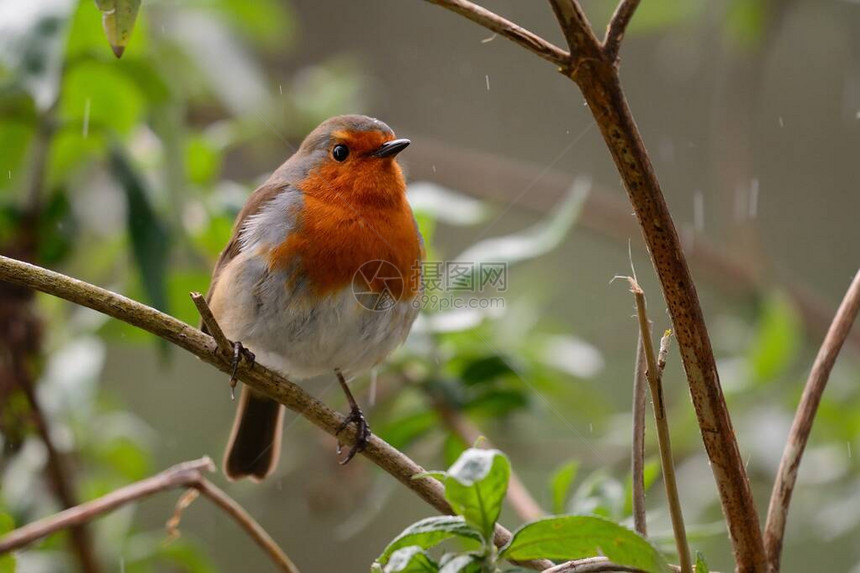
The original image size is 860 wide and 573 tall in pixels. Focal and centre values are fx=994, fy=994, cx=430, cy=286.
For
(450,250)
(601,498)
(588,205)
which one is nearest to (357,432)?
(601,498)

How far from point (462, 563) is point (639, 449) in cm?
35

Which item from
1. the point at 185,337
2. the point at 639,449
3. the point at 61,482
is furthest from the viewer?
the point at 61,482

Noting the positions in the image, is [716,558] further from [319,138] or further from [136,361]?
[136,361]

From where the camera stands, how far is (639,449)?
53.2 inches

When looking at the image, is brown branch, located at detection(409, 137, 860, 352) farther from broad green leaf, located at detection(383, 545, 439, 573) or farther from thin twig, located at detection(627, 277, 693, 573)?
broad green leaf, located at detection(383, 545, 439, 573)

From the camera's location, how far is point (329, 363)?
2850mm

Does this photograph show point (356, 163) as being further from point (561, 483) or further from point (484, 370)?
point (561, 483)

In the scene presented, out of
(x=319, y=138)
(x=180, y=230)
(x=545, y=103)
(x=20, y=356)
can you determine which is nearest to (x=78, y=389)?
(x=20, y=356)

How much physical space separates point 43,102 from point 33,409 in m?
0.88

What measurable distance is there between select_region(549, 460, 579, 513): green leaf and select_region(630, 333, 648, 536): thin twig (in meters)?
0.48

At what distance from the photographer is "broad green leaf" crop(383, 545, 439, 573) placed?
1.11 m

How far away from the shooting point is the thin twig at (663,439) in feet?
3.86

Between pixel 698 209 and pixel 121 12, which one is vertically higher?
pixel 698 209

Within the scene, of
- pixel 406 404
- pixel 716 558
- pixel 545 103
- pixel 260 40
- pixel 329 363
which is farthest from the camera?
pixel 545 103
